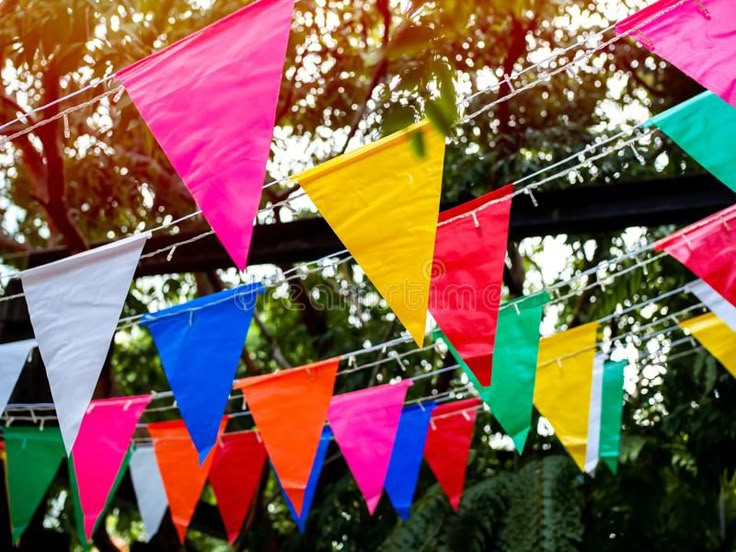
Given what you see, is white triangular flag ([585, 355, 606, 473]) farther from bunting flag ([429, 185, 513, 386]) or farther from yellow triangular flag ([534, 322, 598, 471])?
bunting flag ([429, 185, 513, 386])

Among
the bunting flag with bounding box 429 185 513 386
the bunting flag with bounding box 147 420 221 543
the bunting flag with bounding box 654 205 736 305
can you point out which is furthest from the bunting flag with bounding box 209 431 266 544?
the bunting flag with bounding box 654 205 736 305

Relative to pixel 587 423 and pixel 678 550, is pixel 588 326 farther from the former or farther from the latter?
pixel 678 550

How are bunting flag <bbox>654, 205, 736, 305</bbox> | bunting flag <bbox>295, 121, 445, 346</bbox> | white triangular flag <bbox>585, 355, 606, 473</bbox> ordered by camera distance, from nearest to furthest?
1. bunting flag <bbox>295, 121, 445, 346</bbox>
2. bunting flag <bbox>654, 205, 736, 305</bbox>
3. white triangular flag <bbox>585, 355, 606, 473</bbox>

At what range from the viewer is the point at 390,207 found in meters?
2.19

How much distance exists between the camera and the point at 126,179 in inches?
176

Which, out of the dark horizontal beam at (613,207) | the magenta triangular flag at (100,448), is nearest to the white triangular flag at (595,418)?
the dark horizontal beam at (613,207)

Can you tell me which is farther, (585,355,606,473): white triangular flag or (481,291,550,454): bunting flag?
(585,355,606,473): white triangular flag

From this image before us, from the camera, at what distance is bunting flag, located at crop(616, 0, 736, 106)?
2.02 metres

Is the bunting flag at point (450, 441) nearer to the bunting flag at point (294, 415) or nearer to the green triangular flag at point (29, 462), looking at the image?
the bunting flag at point (294, 415)

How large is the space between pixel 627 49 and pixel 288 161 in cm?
167

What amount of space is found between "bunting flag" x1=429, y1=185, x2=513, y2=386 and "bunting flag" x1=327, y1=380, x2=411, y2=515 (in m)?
0.93

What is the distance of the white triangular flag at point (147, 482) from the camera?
12.8 ft

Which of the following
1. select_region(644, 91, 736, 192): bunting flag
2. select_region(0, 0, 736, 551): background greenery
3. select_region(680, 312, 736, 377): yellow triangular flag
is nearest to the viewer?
select_region(644, 91, 736, 192): bunting flag

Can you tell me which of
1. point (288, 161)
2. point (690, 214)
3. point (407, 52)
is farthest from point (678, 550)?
point (407, 52)
